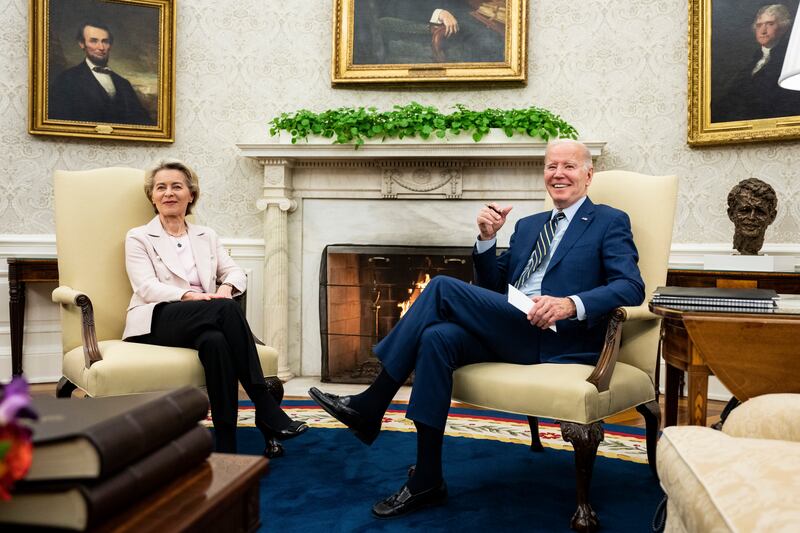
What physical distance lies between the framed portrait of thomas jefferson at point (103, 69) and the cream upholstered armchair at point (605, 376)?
3.31 metres

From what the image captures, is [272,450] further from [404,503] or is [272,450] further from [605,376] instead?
[605,376]

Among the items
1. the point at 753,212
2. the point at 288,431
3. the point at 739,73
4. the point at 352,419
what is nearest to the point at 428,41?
Result: the point at 739,73

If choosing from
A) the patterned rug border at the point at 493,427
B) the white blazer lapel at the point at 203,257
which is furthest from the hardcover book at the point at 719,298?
the white blazer lapel at the point at 203,257

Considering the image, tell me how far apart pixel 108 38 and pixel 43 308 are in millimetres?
1911

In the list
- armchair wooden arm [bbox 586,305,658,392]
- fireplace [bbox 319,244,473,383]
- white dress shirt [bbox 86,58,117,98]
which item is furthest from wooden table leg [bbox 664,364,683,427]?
white dress shirt [bbox 86,58,117,98]

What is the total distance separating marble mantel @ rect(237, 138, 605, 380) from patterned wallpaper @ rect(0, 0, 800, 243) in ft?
1.09

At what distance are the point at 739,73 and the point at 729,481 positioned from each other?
149 inches

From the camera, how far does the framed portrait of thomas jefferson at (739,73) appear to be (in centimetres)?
419

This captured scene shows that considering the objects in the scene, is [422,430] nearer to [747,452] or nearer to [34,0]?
[747,452]

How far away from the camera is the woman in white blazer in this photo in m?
2.69

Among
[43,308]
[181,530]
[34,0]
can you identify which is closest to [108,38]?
[34,0]

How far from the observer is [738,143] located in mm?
4367

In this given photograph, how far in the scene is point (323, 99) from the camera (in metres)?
4.98

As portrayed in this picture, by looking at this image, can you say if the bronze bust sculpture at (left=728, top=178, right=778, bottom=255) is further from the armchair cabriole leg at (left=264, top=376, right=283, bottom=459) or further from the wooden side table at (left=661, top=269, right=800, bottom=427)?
the armchair cabriole leg at (left=264, top=376, right=283, bottom=459)
